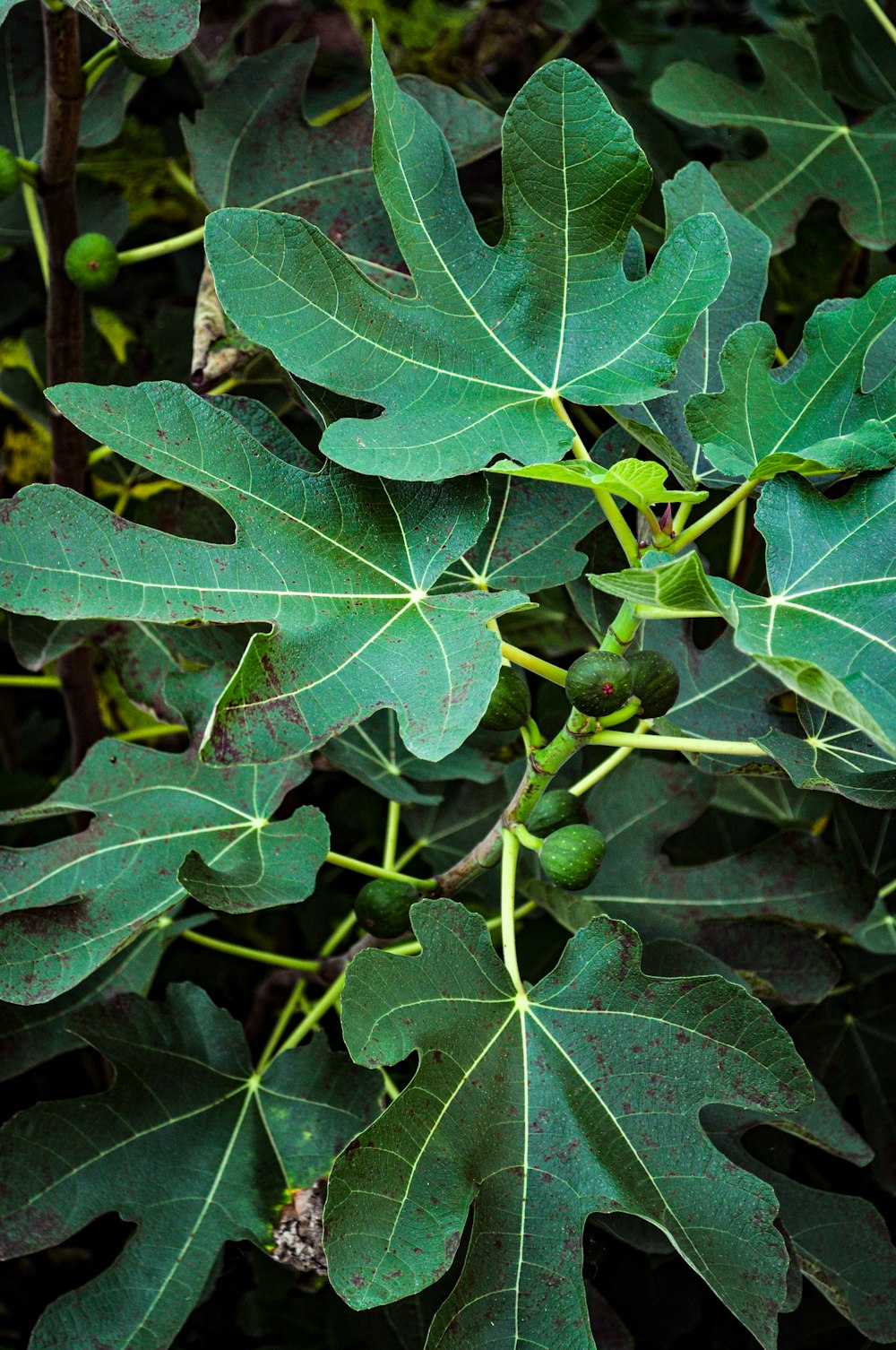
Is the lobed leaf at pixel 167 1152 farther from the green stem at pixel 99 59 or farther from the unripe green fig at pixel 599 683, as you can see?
the green stem at pixel 99 59

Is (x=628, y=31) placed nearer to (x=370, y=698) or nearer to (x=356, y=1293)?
(x=370, y=698)

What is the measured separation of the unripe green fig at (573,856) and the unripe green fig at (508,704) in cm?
10

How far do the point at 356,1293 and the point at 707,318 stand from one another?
799 millimetres

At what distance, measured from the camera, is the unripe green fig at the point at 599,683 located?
83 cm

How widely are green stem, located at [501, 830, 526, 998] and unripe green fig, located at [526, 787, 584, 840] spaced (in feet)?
0.07

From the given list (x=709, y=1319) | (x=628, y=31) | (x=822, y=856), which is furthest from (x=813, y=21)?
(x=709, y=1319)

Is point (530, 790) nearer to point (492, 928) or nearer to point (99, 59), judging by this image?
point (492, 928)

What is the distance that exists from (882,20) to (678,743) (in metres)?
1.18

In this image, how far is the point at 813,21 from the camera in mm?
1810

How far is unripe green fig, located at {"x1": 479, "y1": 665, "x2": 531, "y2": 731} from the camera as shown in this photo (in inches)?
35.7

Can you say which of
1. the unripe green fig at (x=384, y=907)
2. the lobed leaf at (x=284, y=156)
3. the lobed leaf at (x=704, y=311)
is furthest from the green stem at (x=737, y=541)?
the unripe green fig at (x=384, y=907)

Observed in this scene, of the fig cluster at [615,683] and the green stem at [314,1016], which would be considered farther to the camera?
the green stem at [314,1016]

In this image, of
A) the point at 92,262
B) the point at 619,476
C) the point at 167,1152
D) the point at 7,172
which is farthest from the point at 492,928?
the point at 7,172

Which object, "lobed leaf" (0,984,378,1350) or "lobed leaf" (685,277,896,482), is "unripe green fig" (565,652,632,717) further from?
"lobed leaf" (0,984,378,1350)
